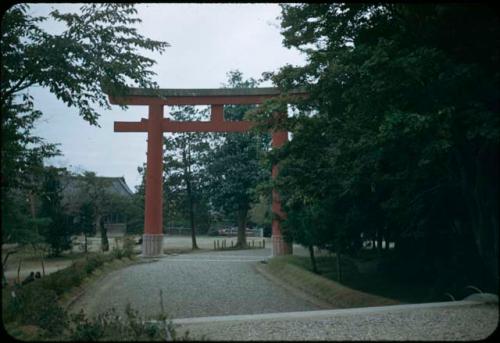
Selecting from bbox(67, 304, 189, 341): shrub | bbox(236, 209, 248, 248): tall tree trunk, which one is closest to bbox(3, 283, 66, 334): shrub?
bbox(67, 304, 189, 341): shrub

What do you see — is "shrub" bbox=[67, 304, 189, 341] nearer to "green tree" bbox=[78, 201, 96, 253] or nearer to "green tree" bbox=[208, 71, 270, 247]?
"green tree" bbox=[78, 201, 96, 253]

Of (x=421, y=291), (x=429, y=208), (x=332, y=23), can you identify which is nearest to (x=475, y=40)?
(x=332, y=23)

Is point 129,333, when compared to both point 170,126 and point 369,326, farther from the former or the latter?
point 170,126

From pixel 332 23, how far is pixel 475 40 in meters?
3.12

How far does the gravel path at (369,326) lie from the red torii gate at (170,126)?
40.2 ft

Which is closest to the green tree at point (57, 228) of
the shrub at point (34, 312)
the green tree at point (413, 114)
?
the shrub at point (34, 312)

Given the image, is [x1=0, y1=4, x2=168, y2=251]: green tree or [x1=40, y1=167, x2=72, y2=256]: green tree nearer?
[x1=0, y1=4, x2=168, y2=251]: green tree

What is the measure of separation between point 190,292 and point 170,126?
9.84 meters

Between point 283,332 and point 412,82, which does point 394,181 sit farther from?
point 283,332

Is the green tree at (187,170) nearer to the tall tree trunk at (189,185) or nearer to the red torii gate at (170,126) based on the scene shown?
the tall tree trunk at (189,185)

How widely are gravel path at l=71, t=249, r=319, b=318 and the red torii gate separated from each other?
3383mm

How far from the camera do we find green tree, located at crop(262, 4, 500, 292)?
6.96 m

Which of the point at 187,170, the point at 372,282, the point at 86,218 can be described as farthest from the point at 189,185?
the point at 372,282

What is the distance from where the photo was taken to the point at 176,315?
9.86 metres
